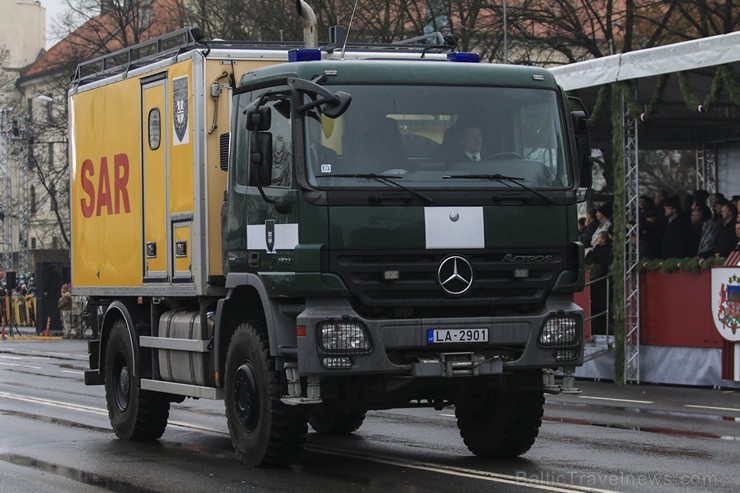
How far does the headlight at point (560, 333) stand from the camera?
35.4 feet

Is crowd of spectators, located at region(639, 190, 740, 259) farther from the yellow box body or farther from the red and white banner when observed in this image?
the yellow box body

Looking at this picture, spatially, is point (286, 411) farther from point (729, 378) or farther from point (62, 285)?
point (62, 285)

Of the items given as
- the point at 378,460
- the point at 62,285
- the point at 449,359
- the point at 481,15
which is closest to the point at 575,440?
the point at 378,460

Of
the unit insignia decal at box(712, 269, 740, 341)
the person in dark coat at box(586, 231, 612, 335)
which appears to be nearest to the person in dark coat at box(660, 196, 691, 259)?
the person in dark coat at box(586, 231, 612, 335)

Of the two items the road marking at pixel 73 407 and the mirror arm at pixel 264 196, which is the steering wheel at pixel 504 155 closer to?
the mirror arm at pixel 264 196

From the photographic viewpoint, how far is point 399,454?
12305 mm

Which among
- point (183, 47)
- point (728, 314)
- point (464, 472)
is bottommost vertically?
point (464, 472)

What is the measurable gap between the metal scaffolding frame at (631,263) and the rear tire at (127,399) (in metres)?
9.61

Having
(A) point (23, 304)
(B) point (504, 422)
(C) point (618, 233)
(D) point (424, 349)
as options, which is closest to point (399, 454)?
(B) point (504, 422)

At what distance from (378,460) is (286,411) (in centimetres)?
128

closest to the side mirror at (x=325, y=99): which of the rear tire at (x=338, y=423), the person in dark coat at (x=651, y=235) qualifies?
the rear tire at (x=338, y=423)

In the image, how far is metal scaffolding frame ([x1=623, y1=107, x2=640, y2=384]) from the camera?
2184 cm

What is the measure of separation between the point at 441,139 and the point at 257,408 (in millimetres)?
2432

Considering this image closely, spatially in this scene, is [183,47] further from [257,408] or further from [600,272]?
[600,272]
